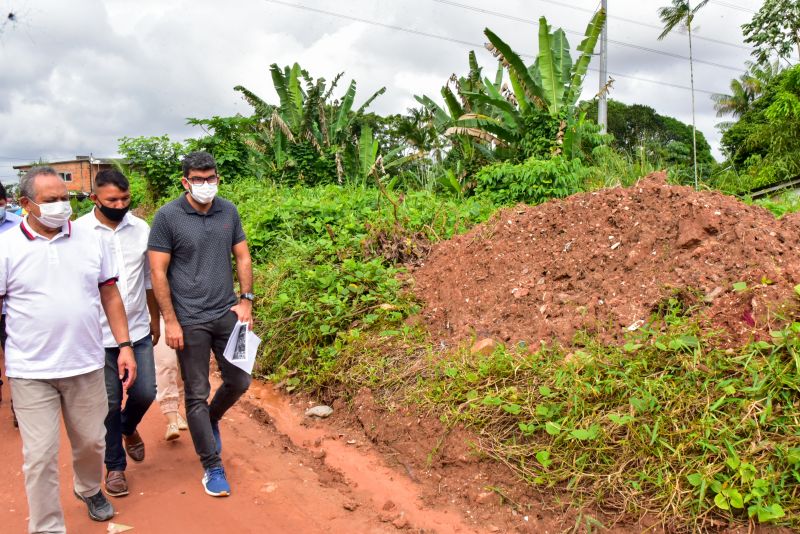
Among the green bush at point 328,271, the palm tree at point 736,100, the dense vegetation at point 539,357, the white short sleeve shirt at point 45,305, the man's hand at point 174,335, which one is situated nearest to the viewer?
the white short sleeve shirt at point 45,305

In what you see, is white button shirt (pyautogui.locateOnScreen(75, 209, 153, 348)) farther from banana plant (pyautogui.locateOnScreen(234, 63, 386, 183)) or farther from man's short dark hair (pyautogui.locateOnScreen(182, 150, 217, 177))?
banana plant (pyautogui.locateOnScreen(234, 63, 386, 183))

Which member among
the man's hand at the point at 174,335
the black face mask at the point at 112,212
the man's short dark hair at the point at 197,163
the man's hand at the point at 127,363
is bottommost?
the man's hand at the point at 127,363

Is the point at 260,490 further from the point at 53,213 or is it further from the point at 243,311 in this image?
the point at 53,213

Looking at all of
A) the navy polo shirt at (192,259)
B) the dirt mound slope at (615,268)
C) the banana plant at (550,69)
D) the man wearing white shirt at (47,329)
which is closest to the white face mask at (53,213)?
the man wearing white shirt at (47,329)

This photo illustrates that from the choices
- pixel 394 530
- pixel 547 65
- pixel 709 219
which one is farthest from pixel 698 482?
pixel 547 65

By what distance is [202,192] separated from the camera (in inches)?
142

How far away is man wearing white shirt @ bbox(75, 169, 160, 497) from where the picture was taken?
141 inches

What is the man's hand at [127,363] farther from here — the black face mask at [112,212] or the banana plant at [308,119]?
the banana plant at [308,119]

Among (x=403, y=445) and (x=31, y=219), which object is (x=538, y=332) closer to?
(x=403, y=445)

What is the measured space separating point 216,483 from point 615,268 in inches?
135

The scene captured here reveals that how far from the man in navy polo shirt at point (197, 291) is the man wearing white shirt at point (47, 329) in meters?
0.49

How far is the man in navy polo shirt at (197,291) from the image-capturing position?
11.6 ft

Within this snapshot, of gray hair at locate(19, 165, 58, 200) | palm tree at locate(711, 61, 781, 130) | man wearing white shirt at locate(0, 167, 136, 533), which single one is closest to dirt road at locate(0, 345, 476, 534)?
man wearing white shirt at locate(0, 167, 136, 533)

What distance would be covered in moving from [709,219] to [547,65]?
7727 mm
